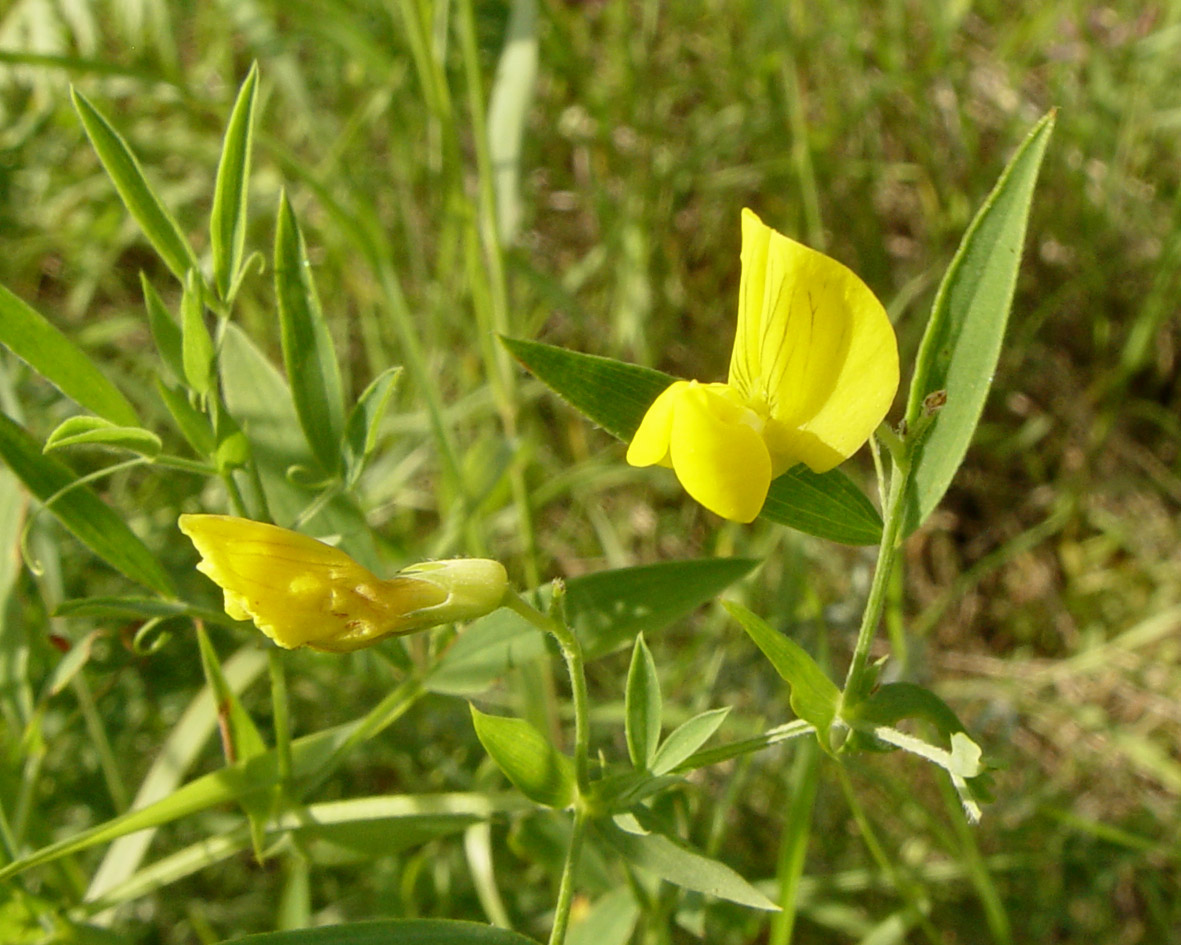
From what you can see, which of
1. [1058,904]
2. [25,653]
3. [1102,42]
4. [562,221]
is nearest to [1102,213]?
[1102,42]

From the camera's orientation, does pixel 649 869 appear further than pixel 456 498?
No

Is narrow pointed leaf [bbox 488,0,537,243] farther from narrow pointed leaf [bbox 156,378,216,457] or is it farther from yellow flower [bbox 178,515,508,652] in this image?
yellow flower [bbox 178,515,508,652]

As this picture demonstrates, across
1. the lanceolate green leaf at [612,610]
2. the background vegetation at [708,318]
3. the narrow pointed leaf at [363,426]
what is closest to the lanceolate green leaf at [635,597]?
the lanceolate green leaf at [612,610]

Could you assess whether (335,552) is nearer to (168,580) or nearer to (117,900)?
(168,580)

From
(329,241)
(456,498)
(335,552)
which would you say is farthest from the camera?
(329,241)

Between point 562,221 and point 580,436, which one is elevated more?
point 562,221

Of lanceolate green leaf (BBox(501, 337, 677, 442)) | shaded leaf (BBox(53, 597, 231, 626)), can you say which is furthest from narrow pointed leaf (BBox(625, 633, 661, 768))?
shaded leaf (BBox(53, 597, 231, 626))

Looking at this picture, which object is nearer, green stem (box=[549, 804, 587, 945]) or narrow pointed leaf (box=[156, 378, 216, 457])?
green stem (box=[549, 804, 587, 945])
